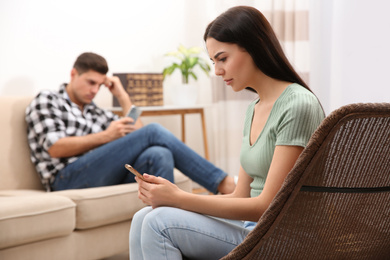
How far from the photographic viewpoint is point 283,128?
109cm

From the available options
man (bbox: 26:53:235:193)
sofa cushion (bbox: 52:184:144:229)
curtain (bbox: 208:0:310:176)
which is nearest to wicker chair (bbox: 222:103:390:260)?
sofa cushion (bbox: 52:184:144:229)

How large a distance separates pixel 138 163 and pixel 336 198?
1680 millimetres

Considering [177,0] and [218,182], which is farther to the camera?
[177,0]

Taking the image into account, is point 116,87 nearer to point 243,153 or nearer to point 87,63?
point 87,63

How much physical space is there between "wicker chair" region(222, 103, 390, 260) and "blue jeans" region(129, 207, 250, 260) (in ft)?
0.61

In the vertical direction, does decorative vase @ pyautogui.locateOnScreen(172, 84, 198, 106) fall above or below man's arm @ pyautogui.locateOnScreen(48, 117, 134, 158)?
above

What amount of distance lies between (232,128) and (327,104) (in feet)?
2.36

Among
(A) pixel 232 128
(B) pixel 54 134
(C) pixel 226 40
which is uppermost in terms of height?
(C) pixel 226 40

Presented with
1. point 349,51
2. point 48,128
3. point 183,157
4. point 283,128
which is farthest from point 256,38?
point 349,51

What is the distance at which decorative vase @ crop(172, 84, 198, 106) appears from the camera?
3527 millimetres

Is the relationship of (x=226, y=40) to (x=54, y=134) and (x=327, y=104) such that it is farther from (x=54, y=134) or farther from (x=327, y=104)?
(x=327, y=104)

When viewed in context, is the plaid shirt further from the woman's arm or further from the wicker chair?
the wicker chair

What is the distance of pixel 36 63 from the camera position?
10.8 ft

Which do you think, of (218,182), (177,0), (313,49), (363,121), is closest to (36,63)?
(177,0)
